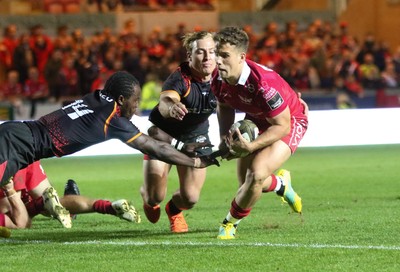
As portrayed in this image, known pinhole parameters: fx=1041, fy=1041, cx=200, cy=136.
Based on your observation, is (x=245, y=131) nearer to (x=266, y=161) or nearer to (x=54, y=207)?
(x=266, y=161)

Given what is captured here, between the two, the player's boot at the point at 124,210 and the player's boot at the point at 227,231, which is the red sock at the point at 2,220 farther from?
the player's boot at the point at 227,231

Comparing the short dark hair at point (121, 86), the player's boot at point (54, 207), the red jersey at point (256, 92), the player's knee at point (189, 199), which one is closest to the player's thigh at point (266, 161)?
the red jersey at point (256, 92)

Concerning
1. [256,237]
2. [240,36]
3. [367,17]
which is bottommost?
[367,17]

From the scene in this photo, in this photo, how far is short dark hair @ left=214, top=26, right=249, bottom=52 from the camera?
29.5 feet

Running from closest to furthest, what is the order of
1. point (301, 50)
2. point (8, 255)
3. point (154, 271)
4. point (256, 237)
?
1. point (154, 271)
2. point (8, 255)
3. point (256, 237)
4. point (301, 50)

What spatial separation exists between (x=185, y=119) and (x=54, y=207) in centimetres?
154

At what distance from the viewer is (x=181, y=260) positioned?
316 inches

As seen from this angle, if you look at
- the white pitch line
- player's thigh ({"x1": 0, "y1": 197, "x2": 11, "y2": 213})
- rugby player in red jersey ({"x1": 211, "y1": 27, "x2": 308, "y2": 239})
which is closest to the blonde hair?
rugby player in red jersey ({"x1": 211, "y1": 27, "x2": 308, "y2": 239})

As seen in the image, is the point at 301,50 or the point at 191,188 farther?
the point at 301,50

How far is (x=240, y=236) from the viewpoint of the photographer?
940cm

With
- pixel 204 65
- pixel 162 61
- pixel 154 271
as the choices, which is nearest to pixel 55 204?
pixel 204 65

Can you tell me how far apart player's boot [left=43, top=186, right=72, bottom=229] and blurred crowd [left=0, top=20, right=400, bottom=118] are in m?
10.2

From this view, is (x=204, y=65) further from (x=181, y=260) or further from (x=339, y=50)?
(x=339, y=50)

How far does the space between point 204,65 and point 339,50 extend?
636 inches
